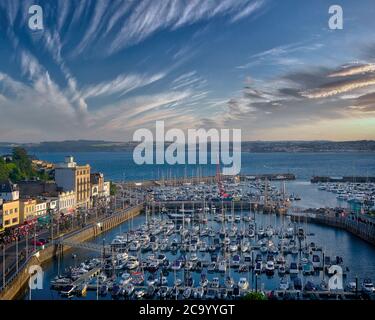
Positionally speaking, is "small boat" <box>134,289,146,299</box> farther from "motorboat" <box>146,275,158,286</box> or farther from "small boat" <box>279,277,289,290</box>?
"small boat" <box>279,277,289,290</box>

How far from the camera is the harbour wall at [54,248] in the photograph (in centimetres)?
586

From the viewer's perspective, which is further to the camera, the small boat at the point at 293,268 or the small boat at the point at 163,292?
the small boat at the point at 293,268

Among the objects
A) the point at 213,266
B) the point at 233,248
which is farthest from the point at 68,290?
the point at 233,248

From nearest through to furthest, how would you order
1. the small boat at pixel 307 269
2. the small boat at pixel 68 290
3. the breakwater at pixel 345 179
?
the small boat at pixel 68 290, the small boat at pixel 307 269, the breakwater at pixel 345 179

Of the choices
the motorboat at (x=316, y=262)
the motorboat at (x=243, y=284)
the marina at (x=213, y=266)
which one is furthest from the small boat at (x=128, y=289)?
the motorboat at (x=316, y=262)

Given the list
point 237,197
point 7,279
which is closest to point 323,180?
point 237,197

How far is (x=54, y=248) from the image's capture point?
8430 millimetres

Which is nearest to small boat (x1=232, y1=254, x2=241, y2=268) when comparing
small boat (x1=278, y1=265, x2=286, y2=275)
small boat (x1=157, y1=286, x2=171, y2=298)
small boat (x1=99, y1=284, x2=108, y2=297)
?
small boat (x1=278, y1=265, x2=286, y2=275)

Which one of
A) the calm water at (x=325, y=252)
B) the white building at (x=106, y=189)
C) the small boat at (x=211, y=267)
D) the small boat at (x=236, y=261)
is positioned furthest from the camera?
the white building at (x=106, y=189)

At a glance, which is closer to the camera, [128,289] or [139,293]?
[139,293]

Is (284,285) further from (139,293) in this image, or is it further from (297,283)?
(139,293)

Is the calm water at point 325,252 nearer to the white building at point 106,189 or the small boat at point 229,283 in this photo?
the small boat at point 229,283

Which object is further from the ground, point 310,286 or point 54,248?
point 54,248
